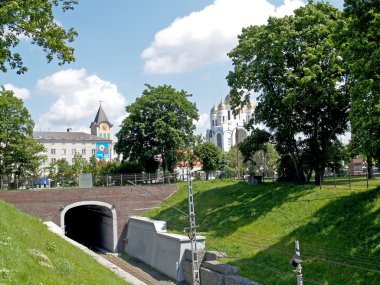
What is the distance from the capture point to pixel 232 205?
113 ft

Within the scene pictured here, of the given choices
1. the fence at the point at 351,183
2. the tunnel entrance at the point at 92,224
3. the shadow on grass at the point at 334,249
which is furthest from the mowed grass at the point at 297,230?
the tunnel entrance at the point at 92,224

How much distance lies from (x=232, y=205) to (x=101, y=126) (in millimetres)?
119783

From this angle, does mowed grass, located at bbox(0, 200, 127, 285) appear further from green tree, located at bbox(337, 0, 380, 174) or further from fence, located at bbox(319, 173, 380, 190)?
fence, located at bbox(319, 173, 380, 190)

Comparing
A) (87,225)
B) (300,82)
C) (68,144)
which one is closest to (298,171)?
(300,82)

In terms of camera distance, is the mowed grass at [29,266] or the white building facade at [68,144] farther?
the white building facade at [68,144]

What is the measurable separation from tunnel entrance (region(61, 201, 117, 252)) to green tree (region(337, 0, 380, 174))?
2871 cm


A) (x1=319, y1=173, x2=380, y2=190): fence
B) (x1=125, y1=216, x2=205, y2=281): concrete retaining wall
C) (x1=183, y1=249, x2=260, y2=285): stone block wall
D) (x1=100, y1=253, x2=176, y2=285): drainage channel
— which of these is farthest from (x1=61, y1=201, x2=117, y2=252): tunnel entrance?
(x1=319, y1=173, x2=380, y2=190): fence

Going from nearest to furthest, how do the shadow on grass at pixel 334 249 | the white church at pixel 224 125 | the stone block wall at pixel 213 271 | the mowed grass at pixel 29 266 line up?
the mowed grass at pixel 29 266 → the shadow on grass at pixel 334 249 → the stone block wall at pixel 213 271 → the white church at pixel 224 125

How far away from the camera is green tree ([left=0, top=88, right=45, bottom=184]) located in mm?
46375

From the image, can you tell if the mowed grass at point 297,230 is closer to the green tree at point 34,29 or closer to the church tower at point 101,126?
the green tree at point 34,29

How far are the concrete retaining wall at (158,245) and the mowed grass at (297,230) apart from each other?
1487 millimetres

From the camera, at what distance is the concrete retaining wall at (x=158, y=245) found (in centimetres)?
2988

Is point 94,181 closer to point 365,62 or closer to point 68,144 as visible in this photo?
point 365,62

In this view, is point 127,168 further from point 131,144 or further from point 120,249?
point 120,249
